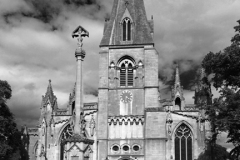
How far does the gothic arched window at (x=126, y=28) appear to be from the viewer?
161 feet

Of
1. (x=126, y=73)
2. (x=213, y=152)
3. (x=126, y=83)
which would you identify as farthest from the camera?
(x=126, y=73)

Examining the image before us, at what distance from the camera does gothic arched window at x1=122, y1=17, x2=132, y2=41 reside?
161 feet

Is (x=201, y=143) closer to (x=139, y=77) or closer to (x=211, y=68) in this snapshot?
(x=139, y=77)

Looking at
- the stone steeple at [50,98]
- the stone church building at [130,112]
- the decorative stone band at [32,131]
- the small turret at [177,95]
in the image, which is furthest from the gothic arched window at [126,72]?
the decorative stone band at [32,131]

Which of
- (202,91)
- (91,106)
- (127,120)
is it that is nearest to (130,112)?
(127,120)

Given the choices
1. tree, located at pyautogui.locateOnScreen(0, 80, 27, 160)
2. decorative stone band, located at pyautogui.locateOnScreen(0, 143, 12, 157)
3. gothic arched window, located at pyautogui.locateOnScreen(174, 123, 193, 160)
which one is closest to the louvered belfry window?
gothic arched window, located at pyautogui.locateOnScreen(174, 123, 193, 160)

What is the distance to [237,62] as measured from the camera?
24.1 m

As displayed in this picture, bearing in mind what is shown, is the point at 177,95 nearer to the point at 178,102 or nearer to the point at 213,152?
the point at 178,102

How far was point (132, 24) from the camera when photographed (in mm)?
49562

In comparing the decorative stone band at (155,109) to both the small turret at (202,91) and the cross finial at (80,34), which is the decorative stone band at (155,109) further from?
the cross finial at (80,34)

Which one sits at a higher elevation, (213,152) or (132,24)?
(132,24)

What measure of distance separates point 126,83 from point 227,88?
75.7ft

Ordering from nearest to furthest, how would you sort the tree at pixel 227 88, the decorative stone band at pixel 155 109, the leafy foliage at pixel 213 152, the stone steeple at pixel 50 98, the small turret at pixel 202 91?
the tree at pixel 227 88, the leafy foliage at pixel 213 152, the small turret at pixel 202 91, the decorative stone band at pixel 155 109, the stone steeple at pixel 50 98

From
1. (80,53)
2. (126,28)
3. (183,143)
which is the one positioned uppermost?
(126,28)
